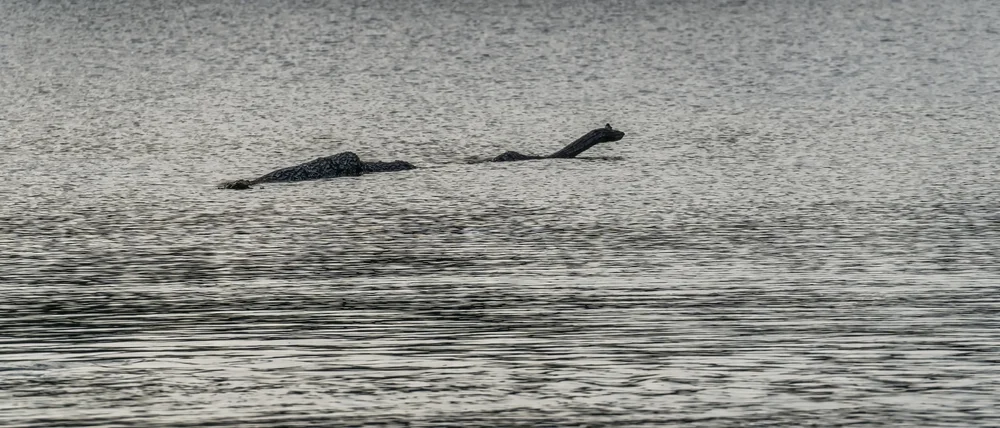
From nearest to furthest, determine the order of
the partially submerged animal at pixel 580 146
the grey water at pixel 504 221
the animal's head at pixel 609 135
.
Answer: the grey water at pixel 504 221
the partially submerged animal at pixel 580 146
the animal's head at pixel 609 135

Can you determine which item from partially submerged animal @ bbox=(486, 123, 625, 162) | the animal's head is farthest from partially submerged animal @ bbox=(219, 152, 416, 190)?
the animal's head

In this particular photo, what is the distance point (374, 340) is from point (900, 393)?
2.89 meters

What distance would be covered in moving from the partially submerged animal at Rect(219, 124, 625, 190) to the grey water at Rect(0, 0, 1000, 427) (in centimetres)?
36

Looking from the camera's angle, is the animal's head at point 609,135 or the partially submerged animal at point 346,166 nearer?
the partially submerged animal at point 346,166

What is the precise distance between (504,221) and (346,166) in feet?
19.1

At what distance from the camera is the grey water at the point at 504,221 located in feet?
23.1

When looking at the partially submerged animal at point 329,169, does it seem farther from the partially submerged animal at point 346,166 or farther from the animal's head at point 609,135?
the animal's head at point 609,135

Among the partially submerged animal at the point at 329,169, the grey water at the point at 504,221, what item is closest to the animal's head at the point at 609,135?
the grey water at the point at 504,221

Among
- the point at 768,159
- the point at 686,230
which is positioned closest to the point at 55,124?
the point at 768,159

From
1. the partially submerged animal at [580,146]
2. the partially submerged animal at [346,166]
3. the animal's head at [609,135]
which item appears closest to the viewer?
the partially submerged animal at [346,166]

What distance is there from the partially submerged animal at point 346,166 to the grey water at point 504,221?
0.36 metres

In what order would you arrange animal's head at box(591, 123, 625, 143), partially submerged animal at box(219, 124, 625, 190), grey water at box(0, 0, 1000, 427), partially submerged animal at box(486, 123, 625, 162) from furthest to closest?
animal's head at box(591, 123, 625, 143)
partially submerged animal at box(486, 123, 625, 162)
partially submerged animal at box(219, 124, 625, 190)
grey water at box(0, 0, 1000, 427)

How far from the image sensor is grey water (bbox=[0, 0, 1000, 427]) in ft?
23.1

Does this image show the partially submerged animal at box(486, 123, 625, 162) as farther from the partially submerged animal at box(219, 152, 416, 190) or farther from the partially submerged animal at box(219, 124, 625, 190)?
the partially submerged animal at box(219, 152, 416, 190)
